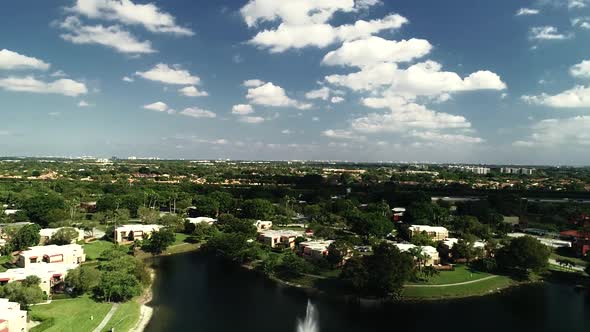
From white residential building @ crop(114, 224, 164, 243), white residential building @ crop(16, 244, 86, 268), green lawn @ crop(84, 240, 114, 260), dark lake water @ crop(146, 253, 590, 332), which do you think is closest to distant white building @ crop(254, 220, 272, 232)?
white residential building @ crop(114, 224, 164, 243)

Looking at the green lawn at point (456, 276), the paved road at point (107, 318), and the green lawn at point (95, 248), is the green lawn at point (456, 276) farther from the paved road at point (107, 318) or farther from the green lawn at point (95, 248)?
the green lawn at point (95, 248)

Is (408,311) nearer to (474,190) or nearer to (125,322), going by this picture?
(125,322)

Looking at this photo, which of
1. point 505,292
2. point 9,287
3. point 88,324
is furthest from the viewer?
point 505,292

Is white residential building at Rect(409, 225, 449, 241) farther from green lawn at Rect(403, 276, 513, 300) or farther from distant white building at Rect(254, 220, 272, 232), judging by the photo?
distant white building at Rect(254, 220, 272, 232)

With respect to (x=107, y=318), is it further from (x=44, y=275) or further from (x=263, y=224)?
(x=263, y=224)

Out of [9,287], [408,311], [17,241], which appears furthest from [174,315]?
[17,241]

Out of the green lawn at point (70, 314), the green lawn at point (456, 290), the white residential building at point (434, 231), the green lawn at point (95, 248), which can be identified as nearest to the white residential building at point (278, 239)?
the white residential building at point (434, 231)
